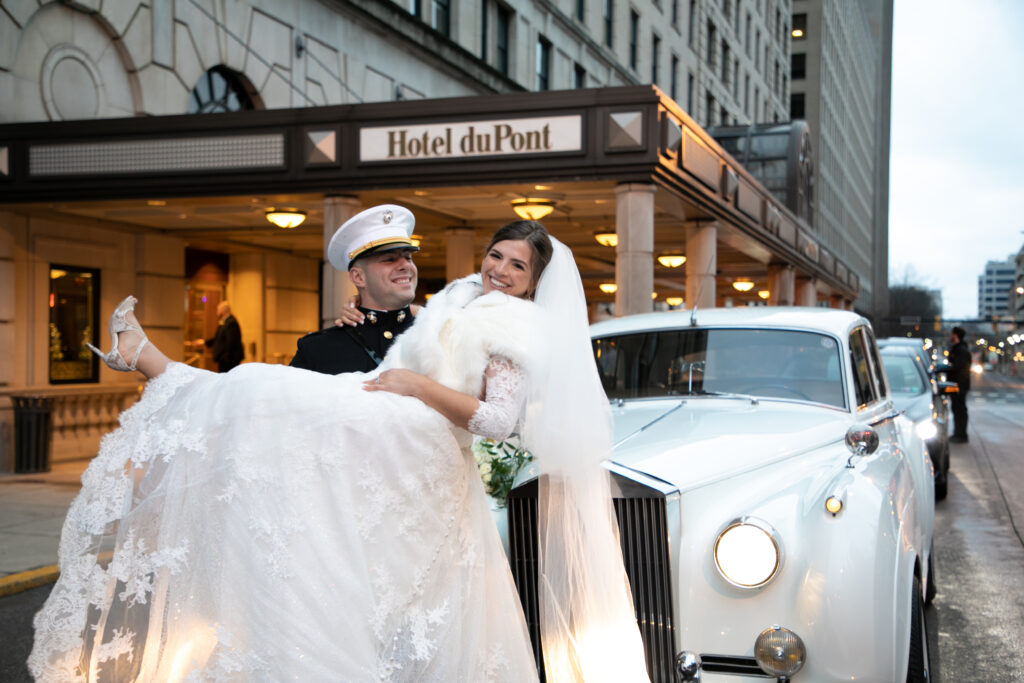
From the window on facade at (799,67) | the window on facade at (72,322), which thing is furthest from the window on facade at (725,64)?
the window on facade at (72,322)

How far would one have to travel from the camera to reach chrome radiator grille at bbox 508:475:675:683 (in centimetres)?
355

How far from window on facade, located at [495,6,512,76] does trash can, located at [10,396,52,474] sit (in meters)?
14.9

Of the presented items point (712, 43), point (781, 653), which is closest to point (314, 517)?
point (781, 653)

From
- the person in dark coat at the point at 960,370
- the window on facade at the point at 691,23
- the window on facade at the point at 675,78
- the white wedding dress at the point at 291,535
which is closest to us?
the white wedding dress at the point at 291,535

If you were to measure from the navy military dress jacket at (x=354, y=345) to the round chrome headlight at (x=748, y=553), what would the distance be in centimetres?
146

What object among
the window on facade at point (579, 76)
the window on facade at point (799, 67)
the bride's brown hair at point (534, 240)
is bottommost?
the bride's brown hair at point (534, 240)

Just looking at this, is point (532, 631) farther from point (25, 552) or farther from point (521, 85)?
point (521, 85)

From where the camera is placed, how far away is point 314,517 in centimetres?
274

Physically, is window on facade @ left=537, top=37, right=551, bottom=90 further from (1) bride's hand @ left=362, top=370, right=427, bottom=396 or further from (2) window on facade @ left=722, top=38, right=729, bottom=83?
(1) bride's hand @ left=362, top=370, right=427, bottom=396

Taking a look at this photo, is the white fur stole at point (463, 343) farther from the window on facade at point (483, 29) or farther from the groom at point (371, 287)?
the window on facade at point (483, 29)

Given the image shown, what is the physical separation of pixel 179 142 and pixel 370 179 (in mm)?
2632

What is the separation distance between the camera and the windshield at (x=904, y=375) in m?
11.5

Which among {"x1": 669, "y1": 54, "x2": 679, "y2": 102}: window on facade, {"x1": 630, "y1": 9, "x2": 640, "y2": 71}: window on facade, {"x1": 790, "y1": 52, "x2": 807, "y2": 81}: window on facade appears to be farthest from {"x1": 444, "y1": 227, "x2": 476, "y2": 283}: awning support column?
{"x1": 790, "y1": 52, "x2": 807, "y2": 81}: window on facade

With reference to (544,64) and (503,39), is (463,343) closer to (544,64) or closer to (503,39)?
(503,39)
